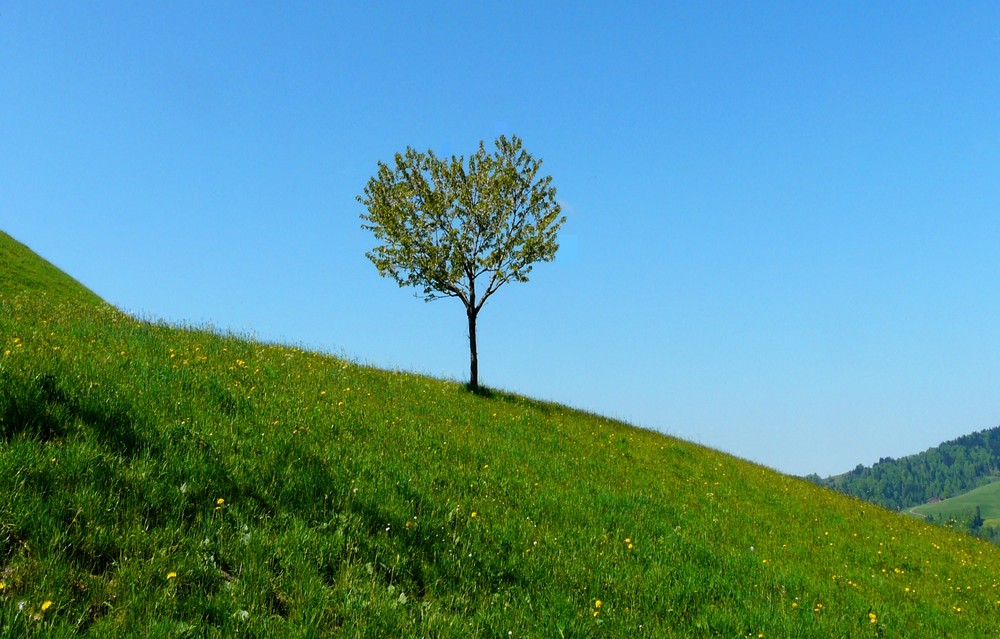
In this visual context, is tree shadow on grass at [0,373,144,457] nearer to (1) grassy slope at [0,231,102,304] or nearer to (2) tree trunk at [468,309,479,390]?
(2) tree trunk at [468,309,479,390]

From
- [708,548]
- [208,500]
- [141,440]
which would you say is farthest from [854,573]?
[141,440]

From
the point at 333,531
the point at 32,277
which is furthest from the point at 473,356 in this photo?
the point at 32,277

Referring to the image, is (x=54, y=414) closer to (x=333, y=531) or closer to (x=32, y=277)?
(x=333, y=531)

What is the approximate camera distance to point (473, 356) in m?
26.2

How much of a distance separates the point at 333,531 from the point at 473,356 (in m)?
19.2

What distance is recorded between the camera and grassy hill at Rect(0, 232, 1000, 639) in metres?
5.41

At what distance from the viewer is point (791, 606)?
28.6 ft

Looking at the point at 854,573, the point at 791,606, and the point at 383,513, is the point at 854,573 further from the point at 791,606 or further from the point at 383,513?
the point at 383,513

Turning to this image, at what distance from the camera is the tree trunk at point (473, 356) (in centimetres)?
2556

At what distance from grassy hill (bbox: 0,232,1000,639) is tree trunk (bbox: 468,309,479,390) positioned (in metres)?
10.5

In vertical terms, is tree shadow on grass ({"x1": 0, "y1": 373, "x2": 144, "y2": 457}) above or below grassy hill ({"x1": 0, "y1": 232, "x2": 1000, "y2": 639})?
above

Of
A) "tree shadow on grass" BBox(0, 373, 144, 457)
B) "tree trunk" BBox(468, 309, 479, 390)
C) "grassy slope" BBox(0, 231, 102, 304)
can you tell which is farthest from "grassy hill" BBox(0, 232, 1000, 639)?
"grassy slope" BBox(0, 231, 102, 304)

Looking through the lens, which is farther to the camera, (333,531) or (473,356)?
(473,356)

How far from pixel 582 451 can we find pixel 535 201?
1478 cm
